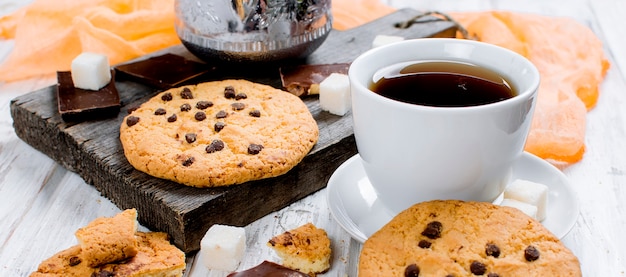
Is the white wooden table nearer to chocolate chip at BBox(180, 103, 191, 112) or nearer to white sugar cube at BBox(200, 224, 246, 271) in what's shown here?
white sugar cube at BBox(200, 224, 246, 271)

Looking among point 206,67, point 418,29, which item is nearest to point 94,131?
point 206,67

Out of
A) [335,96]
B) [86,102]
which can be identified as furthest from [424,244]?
[86,102]

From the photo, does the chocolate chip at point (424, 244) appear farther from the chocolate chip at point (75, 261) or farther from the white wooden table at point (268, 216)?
the chocolate chip at point (75, 261)

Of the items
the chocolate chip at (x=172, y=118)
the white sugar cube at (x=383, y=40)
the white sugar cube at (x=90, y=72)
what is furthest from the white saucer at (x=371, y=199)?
the white sugar cube at (x=90, y=72)

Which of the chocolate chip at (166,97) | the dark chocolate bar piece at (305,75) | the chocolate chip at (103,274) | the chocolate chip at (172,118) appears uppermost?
the chocolate chip at (172,118)

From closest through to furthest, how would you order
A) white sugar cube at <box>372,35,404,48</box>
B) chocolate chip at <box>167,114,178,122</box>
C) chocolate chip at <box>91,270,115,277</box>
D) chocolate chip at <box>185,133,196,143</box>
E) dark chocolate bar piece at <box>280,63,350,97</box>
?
chocolate chip at <box>91,270,115,277</box> → chocolate chip at <box>185,133,196,143</box> → chocolate chip at <box>167,114,178,122</box> → dark chocolate bar piece at <box>280,63,350,97</box> → white sugar cube at <box>372,35,404,48</box>

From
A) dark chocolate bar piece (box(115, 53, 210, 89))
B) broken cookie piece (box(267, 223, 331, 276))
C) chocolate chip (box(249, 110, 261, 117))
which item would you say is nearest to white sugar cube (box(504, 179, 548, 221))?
broken cookie piece (box(267, 223, 331, 276))
